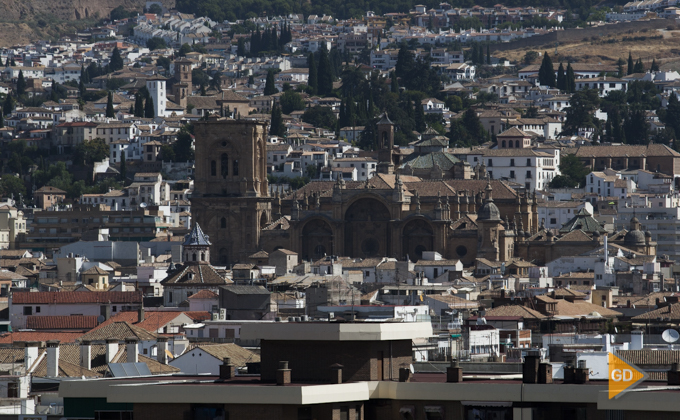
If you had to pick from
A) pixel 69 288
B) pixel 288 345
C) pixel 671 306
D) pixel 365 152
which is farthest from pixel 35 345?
pixel 365 152

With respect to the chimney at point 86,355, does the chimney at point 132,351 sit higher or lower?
higher

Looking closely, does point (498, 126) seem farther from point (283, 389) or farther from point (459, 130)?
point (283, 389)

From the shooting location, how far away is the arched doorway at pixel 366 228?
4641 inches

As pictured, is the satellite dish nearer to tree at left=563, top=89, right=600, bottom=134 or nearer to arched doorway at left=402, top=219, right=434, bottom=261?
arched doorway at left=402, top=219, right=434, bottom=261

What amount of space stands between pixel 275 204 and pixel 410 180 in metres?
9.78

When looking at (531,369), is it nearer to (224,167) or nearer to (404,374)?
(404,374)

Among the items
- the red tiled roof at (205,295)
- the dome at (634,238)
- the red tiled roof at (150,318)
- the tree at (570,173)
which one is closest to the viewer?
the red tiled roof at (150,318)

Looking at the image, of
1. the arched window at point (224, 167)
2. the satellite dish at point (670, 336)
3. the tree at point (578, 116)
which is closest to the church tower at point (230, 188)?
the arched window at point (224, 167)

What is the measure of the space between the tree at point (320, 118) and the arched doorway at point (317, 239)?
250ft

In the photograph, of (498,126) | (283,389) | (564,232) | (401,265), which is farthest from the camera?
(498,126)

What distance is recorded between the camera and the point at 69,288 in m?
97.1

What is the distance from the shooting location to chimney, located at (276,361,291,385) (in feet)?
79.9

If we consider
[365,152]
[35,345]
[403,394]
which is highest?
[403,394]

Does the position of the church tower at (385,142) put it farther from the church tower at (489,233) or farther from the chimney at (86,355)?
the chimney at (86,355)
